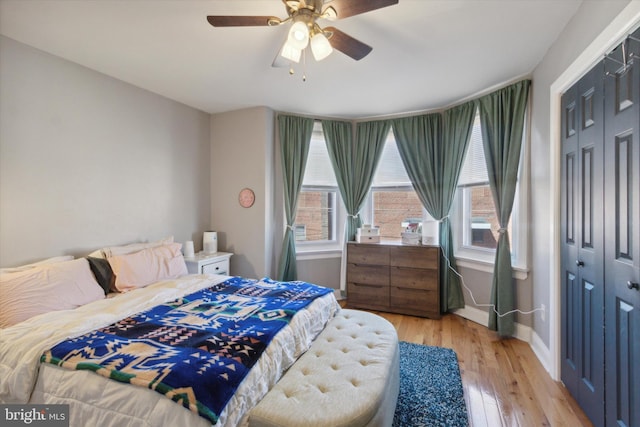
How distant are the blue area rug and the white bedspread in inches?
29.4

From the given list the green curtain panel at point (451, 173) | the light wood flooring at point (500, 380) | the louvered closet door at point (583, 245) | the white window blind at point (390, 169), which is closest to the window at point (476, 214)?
the green curtain panel at point (451, 173)

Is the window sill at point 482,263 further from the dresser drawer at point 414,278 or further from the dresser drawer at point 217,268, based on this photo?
the dresser drawer at point 217,268

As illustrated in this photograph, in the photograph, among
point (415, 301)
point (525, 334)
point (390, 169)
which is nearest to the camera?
point (525, 334)

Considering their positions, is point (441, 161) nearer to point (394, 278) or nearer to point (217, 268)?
point (394, 278)

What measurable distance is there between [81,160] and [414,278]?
11.7ft

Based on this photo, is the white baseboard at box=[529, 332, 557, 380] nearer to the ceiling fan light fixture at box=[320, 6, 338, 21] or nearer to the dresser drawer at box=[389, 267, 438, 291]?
the dresser drawer at box=[389, 267, 438, 291]

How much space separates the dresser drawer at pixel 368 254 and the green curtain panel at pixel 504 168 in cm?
118

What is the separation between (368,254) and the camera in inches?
141

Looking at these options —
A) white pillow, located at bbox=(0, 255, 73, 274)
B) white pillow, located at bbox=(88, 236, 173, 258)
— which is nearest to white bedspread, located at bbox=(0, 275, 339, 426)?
white pillow, located at bbox=(0, 255, 73, 274)

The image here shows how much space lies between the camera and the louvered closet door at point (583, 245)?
1.60 meters

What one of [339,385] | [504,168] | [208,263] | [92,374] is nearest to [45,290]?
[92,374]

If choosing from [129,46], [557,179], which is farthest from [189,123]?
[557,179]

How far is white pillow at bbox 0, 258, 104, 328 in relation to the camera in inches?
67.0

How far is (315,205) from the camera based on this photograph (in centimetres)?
404
